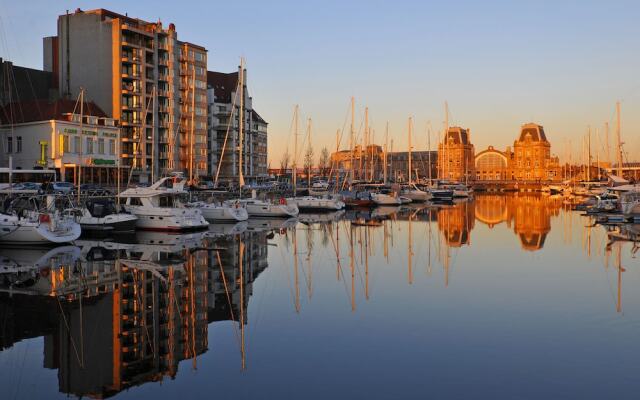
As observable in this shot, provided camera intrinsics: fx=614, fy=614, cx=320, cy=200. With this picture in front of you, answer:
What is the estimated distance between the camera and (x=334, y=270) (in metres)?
25.6

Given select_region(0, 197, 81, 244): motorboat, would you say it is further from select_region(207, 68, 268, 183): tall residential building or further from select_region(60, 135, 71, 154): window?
select_region(207, 68, 268, 183): tall residential building

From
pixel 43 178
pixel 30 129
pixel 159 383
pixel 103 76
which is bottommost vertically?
pixel 159 383

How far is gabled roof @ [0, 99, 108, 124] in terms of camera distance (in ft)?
215

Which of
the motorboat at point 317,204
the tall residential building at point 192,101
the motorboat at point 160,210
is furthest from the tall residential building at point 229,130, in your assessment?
the motorboat at point 160,210

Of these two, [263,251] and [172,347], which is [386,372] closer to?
[172,347]

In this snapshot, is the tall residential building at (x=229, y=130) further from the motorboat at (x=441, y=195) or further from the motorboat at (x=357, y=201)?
the motorboat at (x=441, y=195)

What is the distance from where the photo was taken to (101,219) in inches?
1501

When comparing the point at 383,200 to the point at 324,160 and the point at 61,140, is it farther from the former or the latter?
the point at 324,160

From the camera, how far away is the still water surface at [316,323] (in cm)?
1164

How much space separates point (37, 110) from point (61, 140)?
572cm

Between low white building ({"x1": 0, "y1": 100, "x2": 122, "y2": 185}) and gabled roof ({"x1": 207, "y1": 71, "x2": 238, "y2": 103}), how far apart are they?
35285mm

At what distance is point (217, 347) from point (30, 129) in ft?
198

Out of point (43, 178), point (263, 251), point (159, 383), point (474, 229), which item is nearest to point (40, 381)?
point (159, 383)

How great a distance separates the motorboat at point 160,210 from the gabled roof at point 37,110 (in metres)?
27.9
